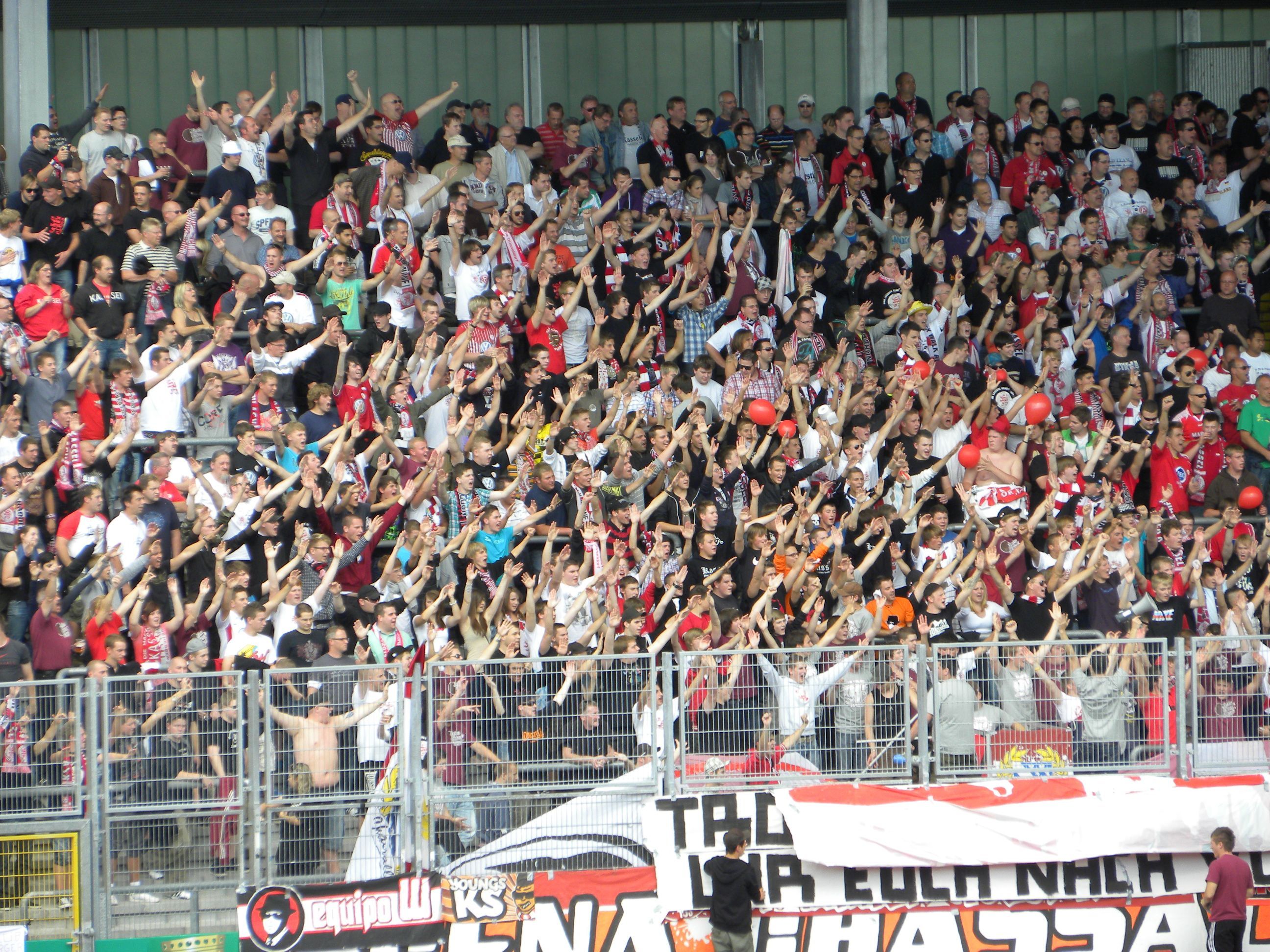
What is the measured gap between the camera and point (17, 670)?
1339 cm

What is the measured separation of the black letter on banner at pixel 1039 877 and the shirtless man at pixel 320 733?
494 centimetres

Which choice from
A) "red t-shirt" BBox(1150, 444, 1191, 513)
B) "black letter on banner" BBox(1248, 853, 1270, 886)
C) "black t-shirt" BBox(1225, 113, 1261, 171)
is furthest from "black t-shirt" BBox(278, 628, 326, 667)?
"black t-shirt" BBox(1225, 113, 1261, 171)

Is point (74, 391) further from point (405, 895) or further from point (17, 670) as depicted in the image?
point (405, 895)

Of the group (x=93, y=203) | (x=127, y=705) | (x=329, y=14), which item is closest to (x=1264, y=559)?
(x=127, y=705)

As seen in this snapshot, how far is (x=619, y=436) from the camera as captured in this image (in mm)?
16375

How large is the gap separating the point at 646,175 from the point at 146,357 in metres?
6.69

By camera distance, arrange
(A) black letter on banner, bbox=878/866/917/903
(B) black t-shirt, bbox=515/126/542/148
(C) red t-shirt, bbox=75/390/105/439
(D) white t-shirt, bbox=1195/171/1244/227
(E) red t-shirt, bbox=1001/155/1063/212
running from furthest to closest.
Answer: (D) white t-shirt, bbox=1195/171/1244/227 < (E) red t-shirt, bbox=1001/155/1063/212 < (B) black t-shirt, bbox=515/126/542/148 < (C) red t-shirt, bbox=75/390/105/439 < (A) black letter on banner, bbox=878/866/917/903

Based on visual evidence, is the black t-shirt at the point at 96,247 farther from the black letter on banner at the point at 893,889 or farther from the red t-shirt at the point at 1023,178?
the red t-shirt at the point at 1023,178

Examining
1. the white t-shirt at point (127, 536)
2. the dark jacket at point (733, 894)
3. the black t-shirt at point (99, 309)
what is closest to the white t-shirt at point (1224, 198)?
the dark jacket at point (733, 894)

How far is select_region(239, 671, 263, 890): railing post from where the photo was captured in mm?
11945

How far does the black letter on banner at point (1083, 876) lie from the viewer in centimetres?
1238

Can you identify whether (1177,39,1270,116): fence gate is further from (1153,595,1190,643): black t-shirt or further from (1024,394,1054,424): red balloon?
(1153,595,1190,643): black t-shirt

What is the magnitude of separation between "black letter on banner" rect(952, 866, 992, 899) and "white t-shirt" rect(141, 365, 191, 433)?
8555 millimetres

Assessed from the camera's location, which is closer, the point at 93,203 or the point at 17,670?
the point at 17,670
